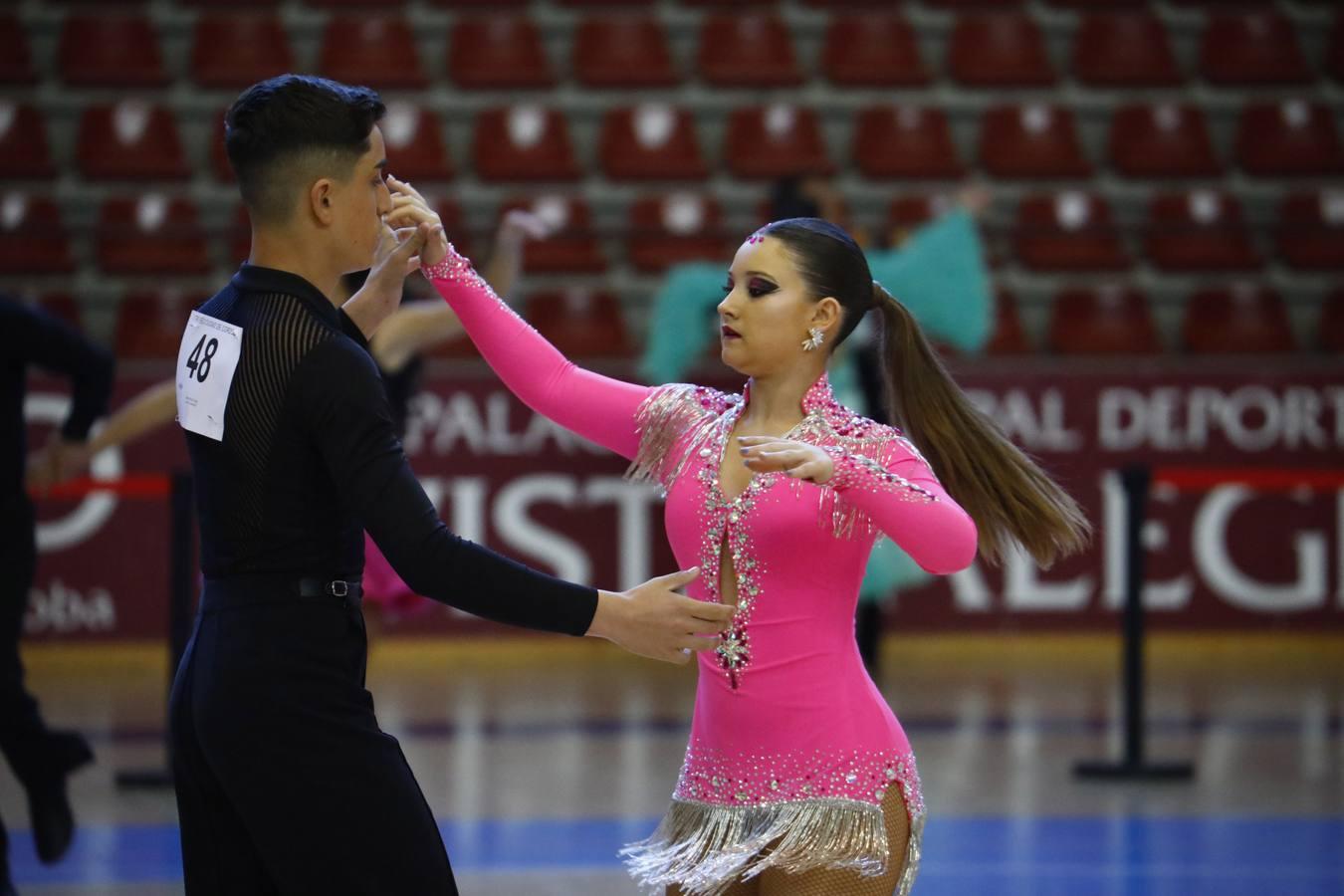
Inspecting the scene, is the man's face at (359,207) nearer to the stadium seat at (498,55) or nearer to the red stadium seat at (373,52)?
the red stadium seat at (373,52)

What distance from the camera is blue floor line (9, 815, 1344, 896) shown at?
516cm

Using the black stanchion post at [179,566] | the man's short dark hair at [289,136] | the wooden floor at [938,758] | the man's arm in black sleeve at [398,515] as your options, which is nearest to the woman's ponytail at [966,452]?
the man's arm in black sleeve at [398,515]

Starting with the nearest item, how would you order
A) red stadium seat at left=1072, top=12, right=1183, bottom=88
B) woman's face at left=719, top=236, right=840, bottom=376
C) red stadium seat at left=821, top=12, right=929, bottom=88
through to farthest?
woman's face at left=719, top=236, right=840, bottom=376 → red stadium seat at left=821, top=12, right=929, bottom=88 → red stadium seat at left=1072, top=12, right=1183, bottom=88

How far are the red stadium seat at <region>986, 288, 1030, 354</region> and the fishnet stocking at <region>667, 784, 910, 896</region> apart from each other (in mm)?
7179

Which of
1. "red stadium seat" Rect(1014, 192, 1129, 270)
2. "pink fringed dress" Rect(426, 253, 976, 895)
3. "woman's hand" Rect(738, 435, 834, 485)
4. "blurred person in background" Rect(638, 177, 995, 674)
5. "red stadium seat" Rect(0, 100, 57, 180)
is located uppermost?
"red stadium seat" Rect(0, 100, 57, 180)

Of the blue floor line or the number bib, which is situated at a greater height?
the number bib

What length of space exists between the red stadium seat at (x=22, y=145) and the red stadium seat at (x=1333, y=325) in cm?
763

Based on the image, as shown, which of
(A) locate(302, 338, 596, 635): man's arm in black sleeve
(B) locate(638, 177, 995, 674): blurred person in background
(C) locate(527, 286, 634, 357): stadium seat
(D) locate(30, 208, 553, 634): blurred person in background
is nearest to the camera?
(A) locate(302, 338, 596, 635): man's arm in black sleeve

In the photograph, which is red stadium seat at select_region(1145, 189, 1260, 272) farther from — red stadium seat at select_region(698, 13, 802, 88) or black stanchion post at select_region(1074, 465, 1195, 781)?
black stanchion post at select_region(1074, 465, 1195, 781)

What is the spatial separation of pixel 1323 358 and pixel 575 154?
466 cm

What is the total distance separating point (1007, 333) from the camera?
10.0m

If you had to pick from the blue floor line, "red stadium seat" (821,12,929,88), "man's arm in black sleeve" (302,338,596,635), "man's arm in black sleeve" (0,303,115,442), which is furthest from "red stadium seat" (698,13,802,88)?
"man's arm in black sleeve" (302,338,596,635)

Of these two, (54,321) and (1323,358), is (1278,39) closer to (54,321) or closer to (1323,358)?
(1323,358)

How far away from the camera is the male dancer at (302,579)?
2.51m
